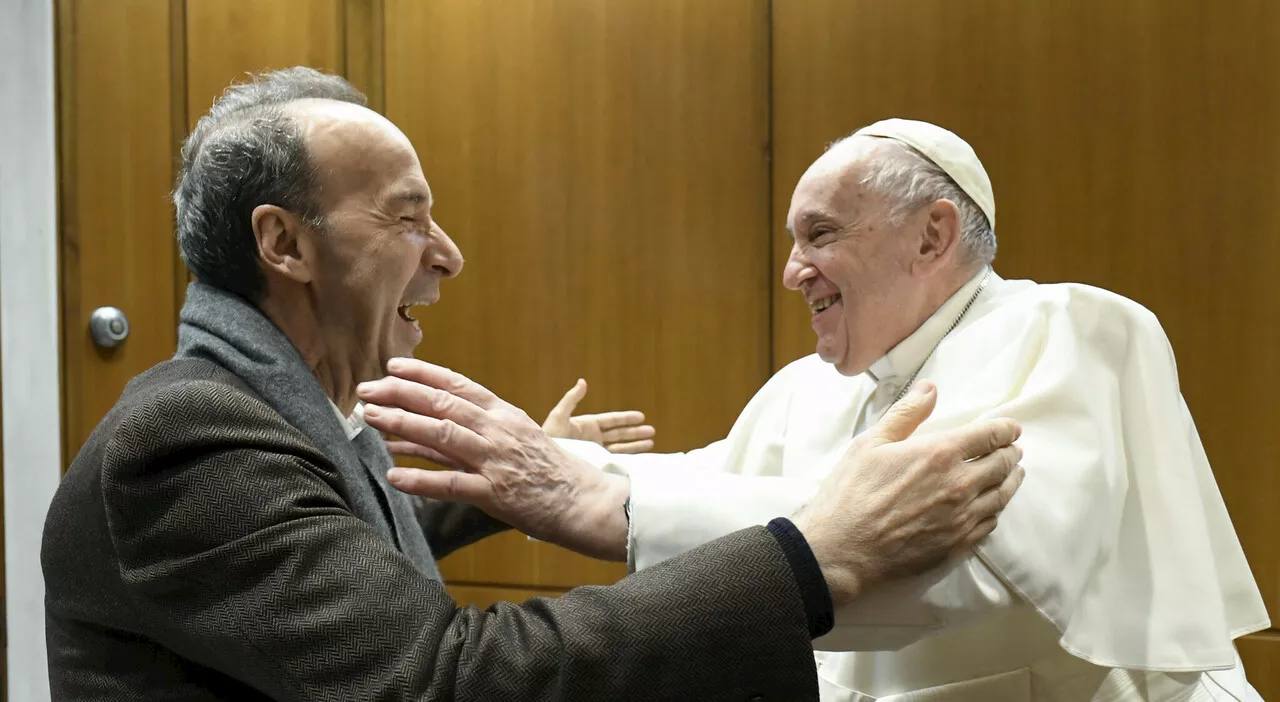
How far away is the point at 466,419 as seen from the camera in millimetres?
1541

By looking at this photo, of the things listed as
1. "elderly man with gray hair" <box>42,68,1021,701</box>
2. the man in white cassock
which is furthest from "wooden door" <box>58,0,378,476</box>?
the man in white cassock

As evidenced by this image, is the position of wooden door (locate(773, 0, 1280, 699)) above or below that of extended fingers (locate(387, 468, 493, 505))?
above

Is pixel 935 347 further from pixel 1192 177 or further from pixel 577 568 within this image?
pixel 577 568

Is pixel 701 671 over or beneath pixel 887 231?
beneath

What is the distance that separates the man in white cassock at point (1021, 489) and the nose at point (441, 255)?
0.44m

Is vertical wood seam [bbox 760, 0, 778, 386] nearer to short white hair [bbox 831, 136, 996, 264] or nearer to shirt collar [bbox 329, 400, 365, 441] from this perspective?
short white hair [bbox 831, 136, 996, 264]

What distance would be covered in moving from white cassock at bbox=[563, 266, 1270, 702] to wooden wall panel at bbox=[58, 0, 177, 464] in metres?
1.66

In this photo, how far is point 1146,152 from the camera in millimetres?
2875

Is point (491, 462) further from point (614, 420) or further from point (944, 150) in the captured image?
point (944, 150)

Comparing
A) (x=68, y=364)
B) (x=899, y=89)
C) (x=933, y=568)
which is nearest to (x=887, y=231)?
(x=933, y=568)

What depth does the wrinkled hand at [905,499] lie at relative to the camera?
1.43 meters

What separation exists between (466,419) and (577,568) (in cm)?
189

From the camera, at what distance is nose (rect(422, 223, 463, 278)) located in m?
1.97

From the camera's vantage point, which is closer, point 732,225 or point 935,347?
point 935,347
